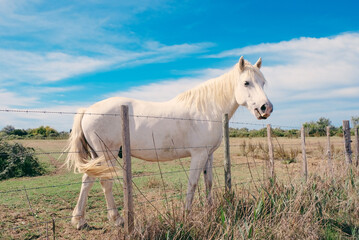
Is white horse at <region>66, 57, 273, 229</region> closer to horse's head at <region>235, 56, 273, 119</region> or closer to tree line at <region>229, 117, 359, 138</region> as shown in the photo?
horse's head at <region>235, 56, 273, 119</region>

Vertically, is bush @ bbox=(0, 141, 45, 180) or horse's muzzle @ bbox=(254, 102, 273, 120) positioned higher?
horse's muzzle @ bbox=(254, 102, 273, 120)

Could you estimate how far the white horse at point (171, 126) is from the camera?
14.5 ft

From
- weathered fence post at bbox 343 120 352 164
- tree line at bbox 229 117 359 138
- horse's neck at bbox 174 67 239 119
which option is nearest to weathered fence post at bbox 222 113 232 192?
horse's neck at bbox 174 67 239 119

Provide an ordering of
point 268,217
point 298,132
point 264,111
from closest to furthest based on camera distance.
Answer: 1. point 268,217
2. point 264,111
3. point 298,132

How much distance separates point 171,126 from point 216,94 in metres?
0.98

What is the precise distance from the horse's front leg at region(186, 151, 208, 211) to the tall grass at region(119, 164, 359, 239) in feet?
1.05

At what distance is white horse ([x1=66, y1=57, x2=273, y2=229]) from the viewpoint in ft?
14.5

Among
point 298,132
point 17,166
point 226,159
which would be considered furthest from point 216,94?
point 298,132

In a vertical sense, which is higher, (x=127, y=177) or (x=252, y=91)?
(x=252, y=91)

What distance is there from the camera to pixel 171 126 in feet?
14.9

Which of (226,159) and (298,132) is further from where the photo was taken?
(298,132)

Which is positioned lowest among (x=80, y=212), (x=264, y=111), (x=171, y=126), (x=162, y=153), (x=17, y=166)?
(x=80, y=212)

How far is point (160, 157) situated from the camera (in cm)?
458

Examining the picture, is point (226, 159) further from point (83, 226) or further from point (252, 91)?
point (83, 226)
